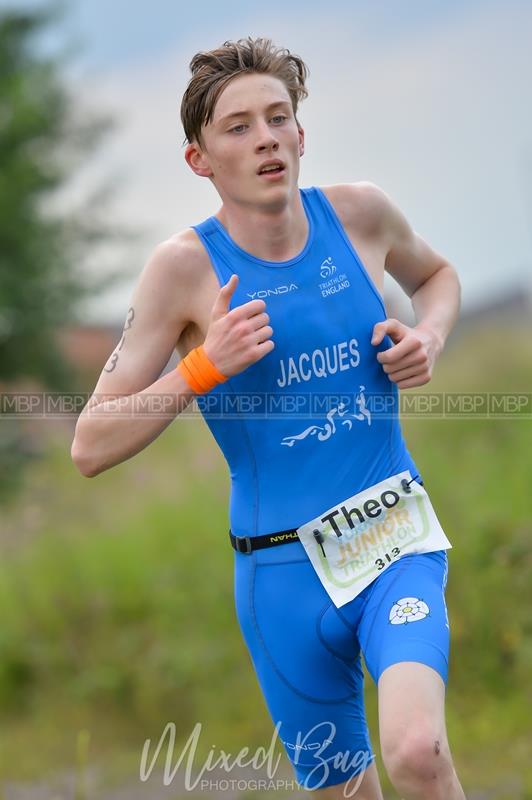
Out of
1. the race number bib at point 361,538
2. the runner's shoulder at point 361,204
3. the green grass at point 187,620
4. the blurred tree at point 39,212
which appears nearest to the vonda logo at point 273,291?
the runner's shoulder at point 361,204

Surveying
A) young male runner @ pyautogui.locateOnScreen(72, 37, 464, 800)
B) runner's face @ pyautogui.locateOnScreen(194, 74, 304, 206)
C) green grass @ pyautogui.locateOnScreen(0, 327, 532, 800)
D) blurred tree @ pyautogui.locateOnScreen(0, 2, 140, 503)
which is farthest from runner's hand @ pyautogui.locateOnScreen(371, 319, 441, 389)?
blurred tree @ pyautogui.locateOnScreen(0, 2, 140, 503)

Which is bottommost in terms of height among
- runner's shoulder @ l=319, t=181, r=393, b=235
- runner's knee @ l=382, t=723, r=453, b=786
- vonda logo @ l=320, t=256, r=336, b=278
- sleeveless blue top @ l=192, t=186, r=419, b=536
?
runner's knee @ l=382, t=723, r=453, b=786

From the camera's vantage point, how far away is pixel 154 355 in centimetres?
339

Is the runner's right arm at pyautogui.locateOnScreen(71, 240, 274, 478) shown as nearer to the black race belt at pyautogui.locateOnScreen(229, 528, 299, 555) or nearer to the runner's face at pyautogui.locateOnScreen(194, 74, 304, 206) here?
the runner's face at pyautogui.locateOnScreen(194, 74, 304, 206)

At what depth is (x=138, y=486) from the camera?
11.0 metres

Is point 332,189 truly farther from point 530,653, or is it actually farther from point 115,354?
point 530,653

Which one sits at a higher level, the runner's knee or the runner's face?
the runner's face

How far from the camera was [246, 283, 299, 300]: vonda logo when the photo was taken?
334 centimetres

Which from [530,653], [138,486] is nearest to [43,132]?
[138,486]

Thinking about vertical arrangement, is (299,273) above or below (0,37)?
below

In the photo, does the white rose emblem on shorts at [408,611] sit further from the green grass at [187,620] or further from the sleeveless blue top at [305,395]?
the green grass at [187,620]

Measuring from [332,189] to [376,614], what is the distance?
1348 millimetres

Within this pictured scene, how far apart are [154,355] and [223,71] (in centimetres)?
85

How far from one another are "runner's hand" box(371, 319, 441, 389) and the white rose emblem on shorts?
634 millimetres
